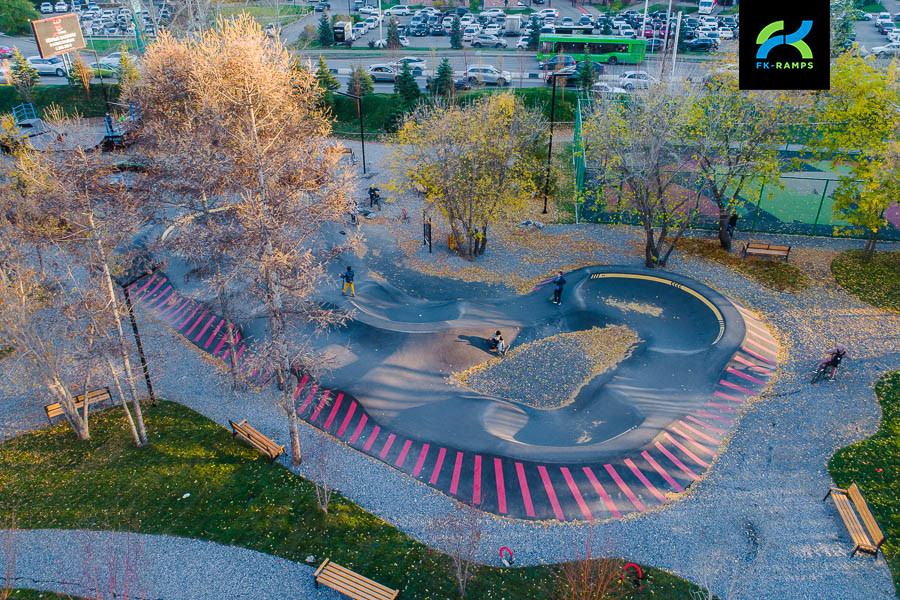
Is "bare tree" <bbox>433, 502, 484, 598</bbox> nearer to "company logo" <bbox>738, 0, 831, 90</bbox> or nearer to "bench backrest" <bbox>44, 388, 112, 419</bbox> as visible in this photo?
"bench backrest" <bbox>44, 388, 112, 419</bbox>

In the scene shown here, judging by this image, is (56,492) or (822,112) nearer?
(56,492)

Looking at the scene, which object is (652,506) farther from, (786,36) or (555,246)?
(555,246)

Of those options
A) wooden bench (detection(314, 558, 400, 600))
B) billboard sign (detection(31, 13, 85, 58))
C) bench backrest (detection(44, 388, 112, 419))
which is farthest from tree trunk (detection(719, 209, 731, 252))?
billboard sign (detection(31, 13, 85, 58))

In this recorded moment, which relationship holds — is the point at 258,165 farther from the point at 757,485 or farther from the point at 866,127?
the point at 866,127

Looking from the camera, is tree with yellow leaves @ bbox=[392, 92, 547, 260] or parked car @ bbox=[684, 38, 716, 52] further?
parked car @ bbox=[684, 38, 716, 52]

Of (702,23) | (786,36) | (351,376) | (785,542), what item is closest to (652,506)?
(785,542)

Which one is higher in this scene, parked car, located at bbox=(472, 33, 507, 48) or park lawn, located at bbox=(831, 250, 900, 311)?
parked car, located at bbox=(472, 33, 507, 48)
